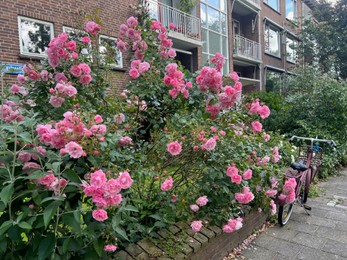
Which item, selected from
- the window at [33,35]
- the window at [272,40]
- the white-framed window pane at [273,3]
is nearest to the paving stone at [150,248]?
the window at [33,35]

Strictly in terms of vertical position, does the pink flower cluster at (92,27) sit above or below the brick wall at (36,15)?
below

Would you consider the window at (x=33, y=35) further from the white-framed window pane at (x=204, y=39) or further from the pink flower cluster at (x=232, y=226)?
the white-framed window pane at (x=204, y=39)

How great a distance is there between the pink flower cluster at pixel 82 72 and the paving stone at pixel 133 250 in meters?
1.34

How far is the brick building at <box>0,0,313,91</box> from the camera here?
650cm

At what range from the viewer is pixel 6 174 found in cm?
150

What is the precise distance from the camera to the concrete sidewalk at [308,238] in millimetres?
2820

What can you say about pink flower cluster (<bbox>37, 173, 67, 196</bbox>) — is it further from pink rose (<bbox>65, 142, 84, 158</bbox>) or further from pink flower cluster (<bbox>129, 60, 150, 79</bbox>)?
pink flower cluster (<bbox>129, 60, 150, 79</bbox>)

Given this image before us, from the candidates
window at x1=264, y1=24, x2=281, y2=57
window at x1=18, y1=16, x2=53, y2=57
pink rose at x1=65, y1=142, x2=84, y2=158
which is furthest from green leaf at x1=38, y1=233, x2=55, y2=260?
window at x1=264, y1=24, x2=281, y2=57

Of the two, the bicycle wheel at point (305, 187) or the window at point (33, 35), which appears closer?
the bicycle wheel at point (305, 187)

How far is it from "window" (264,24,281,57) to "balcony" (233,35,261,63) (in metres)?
1.56

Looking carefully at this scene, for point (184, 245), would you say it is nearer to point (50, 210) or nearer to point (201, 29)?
point (50, 210)

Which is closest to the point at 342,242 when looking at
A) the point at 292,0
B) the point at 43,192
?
the point at 43,192

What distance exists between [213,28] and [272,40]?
24.2 feet

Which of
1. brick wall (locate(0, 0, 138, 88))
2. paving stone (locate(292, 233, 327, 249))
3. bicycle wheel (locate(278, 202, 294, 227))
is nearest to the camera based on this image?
paving stone (locate(292, 233, 327, 249))
